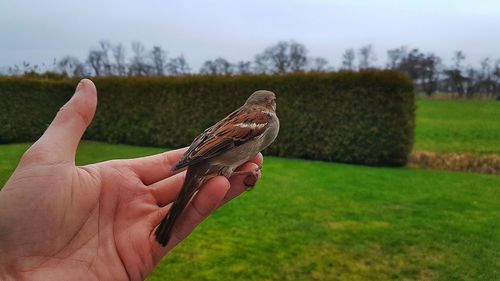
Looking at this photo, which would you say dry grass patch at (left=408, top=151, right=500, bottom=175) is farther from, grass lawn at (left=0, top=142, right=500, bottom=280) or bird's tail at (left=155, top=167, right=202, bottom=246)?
bird's tail at (left=155, top=167, right=202, bottom=246)

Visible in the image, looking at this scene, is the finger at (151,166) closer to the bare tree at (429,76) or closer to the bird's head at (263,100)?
the bird's head at (263,100)

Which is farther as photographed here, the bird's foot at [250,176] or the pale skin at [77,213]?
the bird's foot at [250,176]

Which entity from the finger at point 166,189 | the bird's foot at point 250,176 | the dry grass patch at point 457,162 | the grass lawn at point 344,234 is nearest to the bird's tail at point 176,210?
the bird's foot at point 250,176

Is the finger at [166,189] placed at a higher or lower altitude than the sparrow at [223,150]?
lower

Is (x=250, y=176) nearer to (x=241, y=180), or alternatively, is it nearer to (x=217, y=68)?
(x=241, y=180)

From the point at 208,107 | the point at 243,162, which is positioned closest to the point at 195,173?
the point at 243,162

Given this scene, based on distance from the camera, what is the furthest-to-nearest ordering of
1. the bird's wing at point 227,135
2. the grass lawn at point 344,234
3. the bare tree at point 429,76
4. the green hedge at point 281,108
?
the bare tree at point 429,76
the green hedge at point 281,108
the grass lawn at point 344,234
the bird's wing at point 227,135

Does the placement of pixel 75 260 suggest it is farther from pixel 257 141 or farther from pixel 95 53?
pixel 95 53
